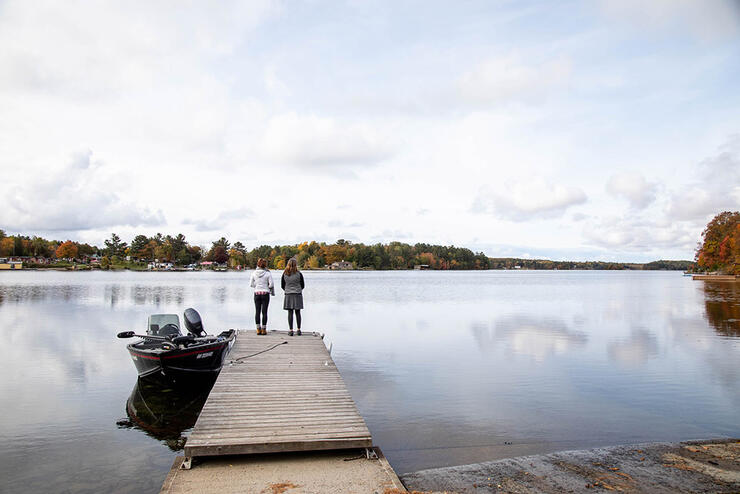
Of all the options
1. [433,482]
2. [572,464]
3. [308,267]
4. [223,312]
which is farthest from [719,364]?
[308,267]

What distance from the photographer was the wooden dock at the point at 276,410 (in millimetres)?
6074

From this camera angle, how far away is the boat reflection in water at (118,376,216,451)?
9367 millimetres

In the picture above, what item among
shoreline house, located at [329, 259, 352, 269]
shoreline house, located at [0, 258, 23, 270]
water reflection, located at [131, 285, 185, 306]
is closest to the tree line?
water reflection, located at [131, 285, 185, 306]

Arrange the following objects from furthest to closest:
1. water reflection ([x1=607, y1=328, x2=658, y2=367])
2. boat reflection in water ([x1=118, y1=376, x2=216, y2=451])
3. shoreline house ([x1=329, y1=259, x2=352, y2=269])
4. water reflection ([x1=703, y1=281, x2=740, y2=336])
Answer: shoreline house ([x1=329, y1=259, x2=352, y2=269])
water reflection ([x1=703, y1=281, x2=740, y2=336])
water reflection ([x1=607, y1=328, x2=658, y2=367])
boat reflection in water ([x1=118, y1=376, x2=216, y2=451])

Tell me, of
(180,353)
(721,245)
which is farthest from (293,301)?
(721,245)

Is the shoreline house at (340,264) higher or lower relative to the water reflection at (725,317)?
higher

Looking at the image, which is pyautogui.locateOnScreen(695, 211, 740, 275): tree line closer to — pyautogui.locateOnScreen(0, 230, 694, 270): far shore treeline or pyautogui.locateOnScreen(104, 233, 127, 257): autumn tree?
pyautogui.locateOnScreen(0, 230, 694, 270): far shore treeline

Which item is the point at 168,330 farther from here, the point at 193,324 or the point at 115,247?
the point at 115,247

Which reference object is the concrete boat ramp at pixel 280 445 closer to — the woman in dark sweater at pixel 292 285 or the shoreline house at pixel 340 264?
the woman in dark sweater at pixel 292 285

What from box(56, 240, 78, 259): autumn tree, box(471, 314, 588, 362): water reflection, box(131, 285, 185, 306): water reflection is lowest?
box(471, 314, 588, 362): water reflection

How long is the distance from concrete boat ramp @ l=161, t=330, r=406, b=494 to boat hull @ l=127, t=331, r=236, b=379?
3.53m

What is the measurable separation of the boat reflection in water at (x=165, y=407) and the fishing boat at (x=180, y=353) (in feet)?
1.14

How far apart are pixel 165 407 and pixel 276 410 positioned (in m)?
5.10

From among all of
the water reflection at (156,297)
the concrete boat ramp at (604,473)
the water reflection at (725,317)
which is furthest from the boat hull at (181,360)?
the water reflection at (156,297)
